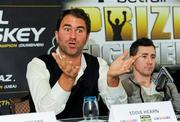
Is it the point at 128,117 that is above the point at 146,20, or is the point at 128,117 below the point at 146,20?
below

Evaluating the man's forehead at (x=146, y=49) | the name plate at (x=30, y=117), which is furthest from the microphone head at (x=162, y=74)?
the name plate at (x=30, y=117)

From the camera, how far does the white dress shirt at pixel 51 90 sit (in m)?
2.42

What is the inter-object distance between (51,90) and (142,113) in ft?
2.32

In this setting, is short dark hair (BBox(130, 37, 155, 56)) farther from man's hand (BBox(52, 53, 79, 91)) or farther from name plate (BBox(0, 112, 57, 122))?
name plate (BBox(0, 112, 57, 122))

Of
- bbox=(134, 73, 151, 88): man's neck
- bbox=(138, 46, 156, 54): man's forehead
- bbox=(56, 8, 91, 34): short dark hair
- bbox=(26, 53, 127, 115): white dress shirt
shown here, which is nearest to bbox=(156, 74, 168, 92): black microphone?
bbox=(134, 73, 151, 88): man's neck

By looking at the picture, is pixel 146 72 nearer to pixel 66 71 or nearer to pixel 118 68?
pixel 118 68

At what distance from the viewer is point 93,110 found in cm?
227

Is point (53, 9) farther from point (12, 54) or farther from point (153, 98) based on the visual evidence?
point (153, 98)

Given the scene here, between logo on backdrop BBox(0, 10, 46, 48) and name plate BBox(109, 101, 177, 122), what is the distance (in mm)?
1426

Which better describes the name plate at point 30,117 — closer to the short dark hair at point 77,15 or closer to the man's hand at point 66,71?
the man's hand at point 66,71

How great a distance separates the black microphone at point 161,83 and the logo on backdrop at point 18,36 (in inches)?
48.1

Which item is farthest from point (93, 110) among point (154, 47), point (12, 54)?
point (154, 47)

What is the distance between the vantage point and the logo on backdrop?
3.13 metres

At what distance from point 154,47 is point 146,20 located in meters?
0.28
